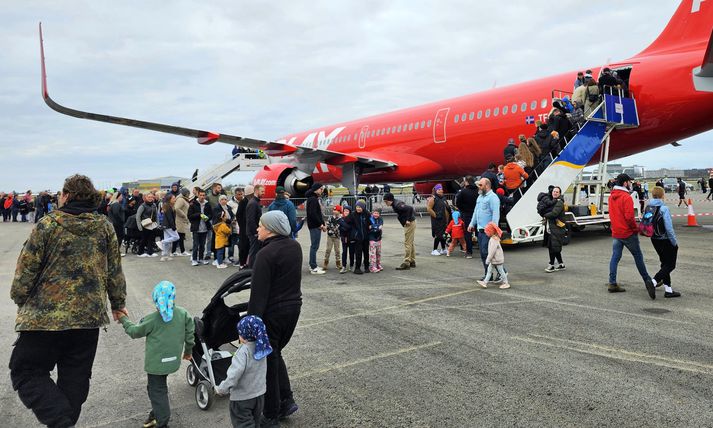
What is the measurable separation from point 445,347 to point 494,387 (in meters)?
1.04

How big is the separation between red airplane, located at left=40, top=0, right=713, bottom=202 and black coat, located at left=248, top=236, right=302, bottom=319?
7.81m

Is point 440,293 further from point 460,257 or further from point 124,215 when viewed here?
point 124,215

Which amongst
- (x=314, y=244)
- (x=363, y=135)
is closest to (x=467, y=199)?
(x=314, y=244)

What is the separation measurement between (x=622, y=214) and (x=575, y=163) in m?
5.55

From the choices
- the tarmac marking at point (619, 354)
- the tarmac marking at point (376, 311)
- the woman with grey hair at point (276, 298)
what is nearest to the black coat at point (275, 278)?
the woman with grey hair at point (276, 298)

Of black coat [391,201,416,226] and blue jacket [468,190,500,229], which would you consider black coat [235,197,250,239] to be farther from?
blue jacket [468,190,500,229]

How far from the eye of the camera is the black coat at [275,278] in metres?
3.44

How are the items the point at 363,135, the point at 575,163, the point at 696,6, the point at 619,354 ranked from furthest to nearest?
the point at 363,135 < the point at 696,6 < the point at 575,163 < the point at 619,354

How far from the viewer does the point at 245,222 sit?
382 inches

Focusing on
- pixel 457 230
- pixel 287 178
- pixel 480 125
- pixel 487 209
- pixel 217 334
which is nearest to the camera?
pixel 217 334

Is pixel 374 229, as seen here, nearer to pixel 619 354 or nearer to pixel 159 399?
pixel 619 354

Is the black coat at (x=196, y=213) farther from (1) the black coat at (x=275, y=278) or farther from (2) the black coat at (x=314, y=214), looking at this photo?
(1) the black coat at (x=275, y=278)

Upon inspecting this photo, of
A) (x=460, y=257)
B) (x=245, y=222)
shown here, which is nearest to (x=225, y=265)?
(x=245, y=222)

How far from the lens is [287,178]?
21.1 m
